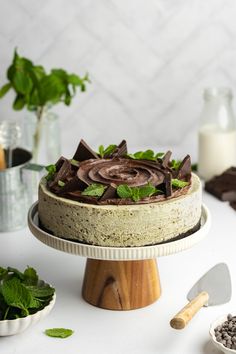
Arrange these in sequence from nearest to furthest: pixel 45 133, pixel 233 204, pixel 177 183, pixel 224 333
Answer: pixel 224 333 < pixel 177 183 < pixel 233 204 < pixel 45 133

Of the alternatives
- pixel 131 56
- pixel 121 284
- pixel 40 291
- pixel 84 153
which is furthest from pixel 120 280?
pixel 131 56

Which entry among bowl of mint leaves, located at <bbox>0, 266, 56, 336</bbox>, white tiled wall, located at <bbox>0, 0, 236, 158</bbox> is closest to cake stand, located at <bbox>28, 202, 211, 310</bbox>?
bowl of mint leaves, located at <bbox>0, 266, 56, 336</bbox>

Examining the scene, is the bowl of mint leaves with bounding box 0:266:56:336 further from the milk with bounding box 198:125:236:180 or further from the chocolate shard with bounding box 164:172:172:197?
the milk with bounding box 198:125:236:180

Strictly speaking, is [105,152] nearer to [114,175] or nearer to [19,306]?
[114,175]

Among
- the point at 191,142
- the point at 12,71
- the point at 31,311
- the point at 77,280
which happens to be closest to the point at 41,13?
the point at 12,71

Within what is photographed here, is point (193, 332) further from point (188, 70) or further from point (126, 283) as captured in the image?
point (188, 70)

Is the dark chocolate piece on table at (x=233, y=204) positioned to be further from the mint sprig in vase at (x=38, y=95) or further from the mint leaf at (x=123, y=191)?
the mint leaf at (x=123, y=191)
